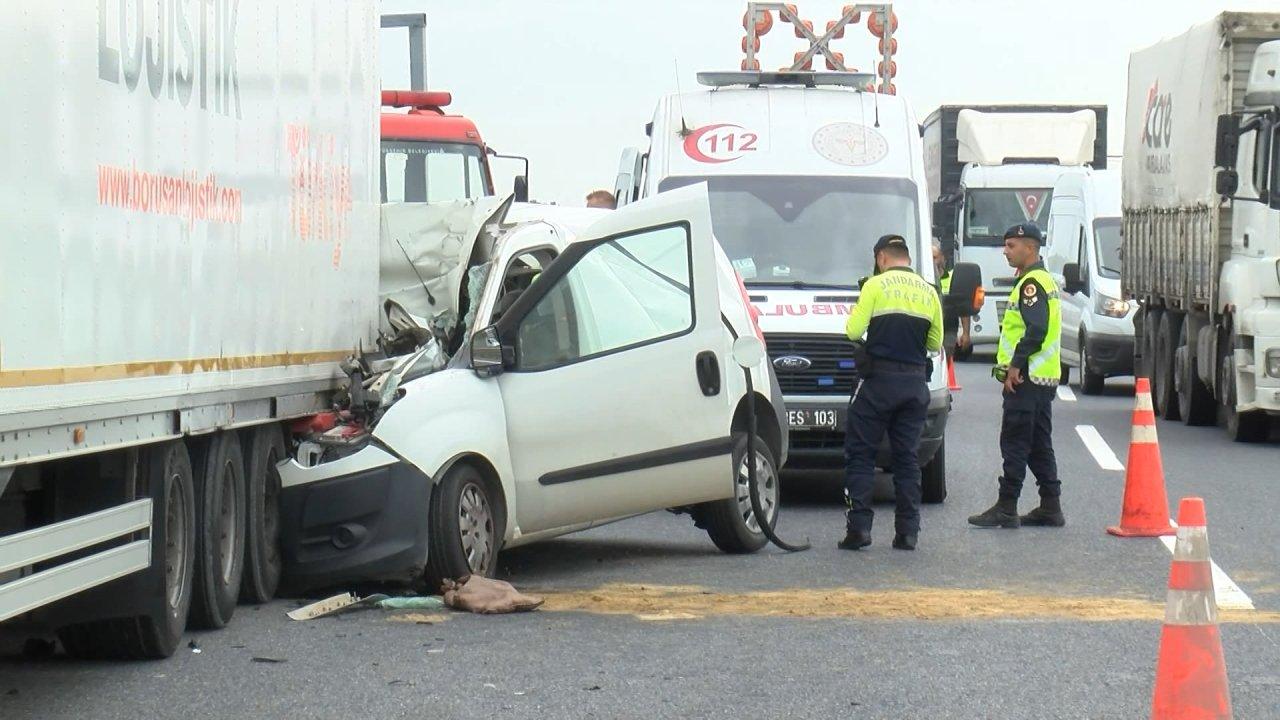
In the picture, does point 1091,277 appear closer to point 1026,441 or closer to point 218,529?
point 1026,441

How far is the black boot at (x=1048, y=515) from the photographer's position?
13.2 metres

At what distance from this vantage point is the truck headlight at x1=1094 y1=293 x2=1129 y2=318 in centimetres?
2656

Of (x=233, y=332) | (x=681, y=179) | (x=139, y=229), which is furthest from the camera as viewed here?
(x=681, y=179)

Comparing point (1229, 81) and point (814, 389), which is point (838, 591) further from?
point (1229, 81)

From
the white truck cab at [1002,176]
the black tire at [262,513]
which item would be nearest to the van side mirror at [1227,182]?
the black tire at [262,513]

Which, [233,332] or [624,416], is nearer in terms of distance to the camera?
[233,332]

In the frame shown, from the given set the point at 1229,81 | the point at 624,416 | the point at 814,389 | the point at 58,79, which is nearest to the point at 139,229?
the point at 58,79

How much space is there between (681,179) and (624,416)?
16.3 ft

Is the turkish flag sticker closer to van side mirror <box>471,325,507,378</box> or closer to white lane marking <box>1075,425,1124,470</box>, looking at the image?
white lane marking <box>1075,425,1124,470</box>

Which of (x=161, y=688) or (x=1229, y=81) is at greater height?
(x=1229, y=81)

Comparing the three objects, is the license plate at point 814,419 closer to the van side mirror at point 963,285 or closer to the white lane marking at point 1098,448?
the van side mirror at point 963,285

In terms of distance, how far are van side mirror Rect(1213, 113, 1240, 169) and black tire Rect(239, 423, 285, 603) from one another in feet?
34.5

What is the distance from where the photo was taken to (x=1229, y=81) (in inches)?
788

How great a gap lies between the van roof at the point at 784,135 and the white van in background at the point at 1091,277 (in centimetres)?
988
